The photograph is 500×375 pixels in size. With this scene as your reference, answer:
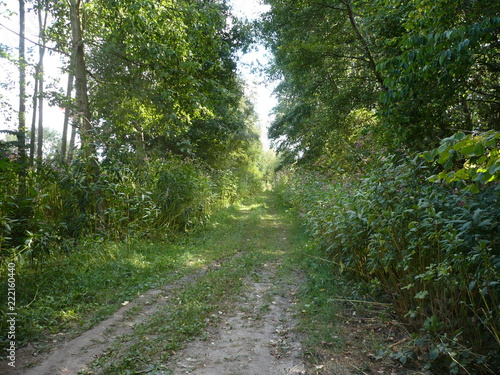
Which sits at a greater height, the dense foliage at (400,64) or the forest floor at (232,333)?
the dense foliage at (400,64)

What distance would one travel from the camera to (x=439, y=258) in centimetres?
299

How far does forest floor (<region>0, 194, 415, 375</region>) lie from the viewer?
2.88m

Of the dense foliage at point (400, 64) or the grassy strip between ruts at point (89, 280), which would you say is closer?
the grassy strip between ruts at point (89, 280)

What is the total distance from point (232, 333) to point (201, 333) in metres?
0.36

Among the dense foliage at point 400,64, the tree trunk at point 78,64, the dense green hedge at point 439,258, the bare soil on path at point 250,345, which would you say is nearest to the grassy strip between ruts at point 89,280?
the bare soil on path at point 250,345

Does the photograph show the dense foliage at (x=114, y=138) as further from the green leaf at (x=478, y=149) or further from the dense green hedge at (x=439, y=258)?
the green leaf at (x=478, y=149)

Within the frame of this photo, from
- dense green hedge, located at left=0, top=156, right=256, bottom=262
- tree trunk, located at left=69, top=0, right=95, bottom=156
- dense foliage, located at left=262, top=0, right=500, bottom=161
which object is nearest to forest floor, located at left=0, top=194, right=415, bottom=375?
dense green hedge, located at left=0, top=156, right=256, bottom=262

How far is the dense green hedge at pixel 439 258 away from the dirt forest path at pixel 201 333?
1.23 m

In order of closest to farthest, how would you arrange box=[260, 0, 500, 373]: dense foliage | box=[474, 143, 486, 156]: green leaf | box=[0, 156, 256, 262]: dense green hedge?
box=[474, 143, 486, 156]: green leaf < box=[260, 0, 500, 373]: dense foliage < box=[0, 156, 256, 262]: dense green hedge

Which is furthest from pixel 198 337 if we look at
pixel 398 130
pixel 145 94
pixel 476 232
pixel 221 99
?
pixel 221 99

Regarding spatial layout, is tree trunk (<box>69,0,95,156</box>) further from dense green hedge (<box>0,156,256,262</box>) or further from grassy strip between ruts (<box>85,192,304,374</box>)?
grassy strip between ruts (<box>85,192,304,374</box>)

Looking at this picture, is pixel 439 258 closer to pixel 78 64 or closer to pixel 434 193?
pixel 434 193

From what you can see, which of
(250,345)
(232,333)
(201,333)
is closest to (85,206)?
(201,333)

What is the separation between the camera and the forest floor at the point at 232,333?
2.88 meters
